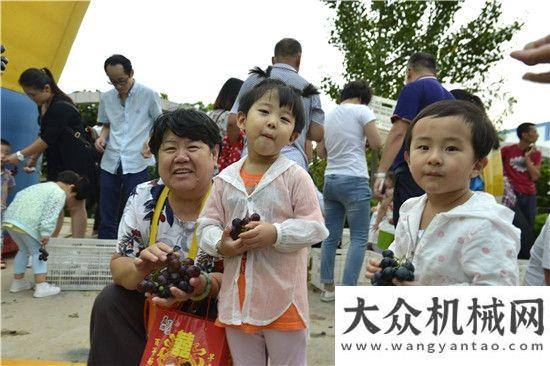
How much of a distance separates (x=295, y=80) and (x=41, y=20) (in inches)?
124

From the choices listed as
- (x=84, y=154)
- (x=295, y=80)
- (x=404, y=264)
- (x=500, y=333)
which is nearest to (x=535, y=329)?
(x=500, y=333)

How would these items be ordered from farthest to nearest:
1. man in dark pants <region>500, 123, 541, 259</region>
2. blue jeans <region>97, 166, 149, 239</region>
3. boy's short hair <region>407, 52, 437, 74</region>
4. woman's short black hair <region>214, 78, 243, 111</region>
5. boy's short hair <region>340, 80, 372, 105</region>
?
1. man in dark pants <region>500, 123, 541, 259</region>
2. blue jeans <region>97, 166, 149, 239</region>
3. boy's short hair <region>340, 80, 372, 105</region>
4. woman's short black hair <region>214, 78, 243, 111</region>
5. boy's short hair <region>407, 52, 437, 74</region>

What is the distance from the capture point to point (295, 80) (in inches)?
118

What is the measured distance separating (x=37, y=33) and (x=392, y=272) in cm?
467

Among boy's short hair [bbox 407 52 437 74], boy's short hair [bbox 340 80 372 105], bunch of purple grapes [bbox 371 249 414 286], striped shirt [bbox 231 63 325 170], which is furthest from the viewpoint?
boy's short hair [bbox 340 80 372 105]

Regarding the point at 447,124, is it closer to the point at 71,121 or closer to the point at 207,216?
the point at 207,216

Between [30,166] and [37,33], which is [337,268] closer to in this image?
[30,166]

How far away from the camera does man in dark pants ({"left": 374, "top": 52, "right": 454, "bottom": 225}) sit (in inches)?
110

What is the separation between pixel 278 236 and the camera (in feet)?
5.23

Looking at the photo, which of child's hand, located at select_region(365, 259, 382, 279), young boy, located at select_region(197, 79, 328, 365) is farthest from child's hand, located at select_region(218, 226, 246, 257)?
child's hand, located at select_region(365, 259, 382, 279)

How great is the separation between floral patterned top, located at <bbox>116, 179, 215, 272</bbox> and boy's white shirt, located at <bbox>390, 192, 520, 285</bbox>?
2.44 ft

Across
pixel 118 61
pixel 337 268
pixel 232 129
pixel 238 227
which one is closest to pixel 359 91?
pixel 232 129

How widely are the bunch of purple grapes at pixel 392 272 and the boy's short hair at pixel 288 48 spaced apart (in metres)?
1.99

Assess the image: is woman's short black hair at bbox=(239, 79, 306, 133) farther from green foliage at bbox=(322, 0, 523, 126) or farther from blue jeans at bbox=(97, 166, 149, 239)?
green foliage at bbox=(322, 0, 523, 126)
